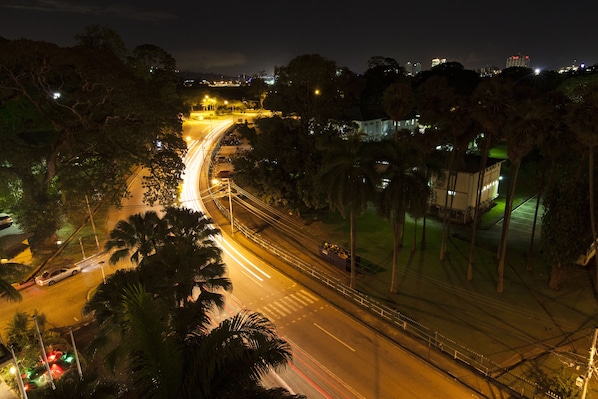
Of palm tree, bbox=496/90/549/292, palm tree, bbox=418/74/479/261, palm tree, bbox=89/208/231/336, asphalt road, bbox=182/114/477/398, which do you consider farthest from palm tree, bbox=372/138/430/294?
palm tree, bbox=89/208/231/336

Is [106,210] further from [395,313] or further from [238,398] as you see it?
[238,398]

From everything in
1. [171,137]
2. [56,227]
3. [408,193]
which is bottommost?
[56,227]

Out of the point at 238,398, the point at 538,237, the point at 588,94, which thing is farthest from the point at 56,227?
the point at 538,237

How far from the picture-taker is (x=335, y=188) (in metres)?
20.3

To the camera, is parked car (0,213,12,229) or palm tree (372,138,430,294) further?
parked car (0,213,12,229)

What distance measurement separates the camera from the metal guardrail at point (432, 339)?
15782mm

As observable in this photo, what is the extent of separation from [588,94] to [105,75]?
84.0 ft

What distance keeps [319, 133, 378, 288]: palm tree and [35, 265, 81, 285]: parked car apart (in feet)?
57.7

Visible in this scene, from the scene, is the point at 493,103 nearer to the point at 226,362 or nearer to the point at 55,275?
the point at 226,362

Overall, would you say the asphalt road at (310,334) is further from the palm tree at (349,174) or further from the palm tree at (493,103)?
the palm tree at (493,103)

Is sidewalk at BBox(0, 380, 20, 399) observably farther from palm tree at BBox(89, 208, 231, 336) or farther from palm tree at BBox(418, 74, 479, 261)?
palm tree at BBox(418, 74, 479, 261)

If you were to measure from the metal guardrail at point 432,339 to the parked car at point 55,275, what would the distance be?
43.3 ft

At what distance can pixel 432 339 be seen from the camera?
19.2 metres

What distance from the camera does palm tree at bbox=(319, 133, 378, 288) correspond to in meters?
20.0
